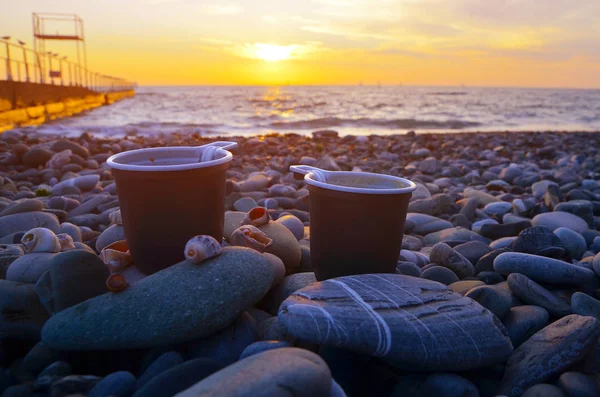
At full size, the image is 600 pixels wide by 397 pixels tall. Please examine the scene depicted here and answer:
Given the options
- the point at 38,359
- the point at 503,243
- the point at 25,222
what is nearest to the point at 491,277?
the point at 503,243

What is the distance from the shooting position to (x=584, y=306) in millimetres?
2094

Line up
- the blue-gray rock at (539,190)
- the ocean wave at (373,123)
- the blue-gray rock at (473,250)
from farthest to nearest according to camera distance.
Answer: the ocean wave at (373,123) → the blue-gray rock at (539,190) → the blue-gray rock at (473,250)

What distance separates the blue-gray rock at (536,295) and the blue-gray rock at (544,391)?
2.11 feet

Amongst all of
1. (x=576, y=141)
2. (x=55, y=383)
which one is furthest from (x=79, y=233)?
(x=576, y=141)

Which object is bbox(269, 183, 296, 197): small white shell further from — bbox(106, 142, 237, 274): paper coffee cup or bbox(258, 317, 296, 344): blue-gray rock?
bbox(258, 317, 296, 344): blue-gray rock

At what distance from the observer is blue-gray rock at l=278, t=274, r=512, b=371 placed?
1.49 m

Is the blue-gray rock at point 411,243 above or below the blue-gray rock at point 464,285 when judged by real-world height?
below

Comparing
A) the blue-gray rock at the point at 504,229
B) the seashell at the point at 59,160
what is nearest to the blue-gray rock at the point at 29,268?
the blue-gray rock at the point at 504,229

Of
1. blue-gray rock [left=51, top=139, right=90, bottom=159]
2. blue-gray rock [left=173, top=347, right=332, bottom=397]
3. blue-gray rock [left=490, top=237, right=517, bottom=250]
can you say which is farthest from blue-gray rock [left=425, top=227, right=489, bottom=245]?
blue-gray rock [left=51, top=139, right=90, bottom=159]

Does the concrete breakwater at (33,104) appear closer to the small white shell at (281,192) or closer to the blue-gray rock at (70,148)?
the blue-gray rock at (70,148)

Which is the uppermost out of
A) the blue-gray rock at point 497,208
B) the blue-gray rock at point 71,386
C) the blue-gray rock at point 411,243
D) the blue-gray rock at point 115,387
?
the blue-gray rock at point 115,387

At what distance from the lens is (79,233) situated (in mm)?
2959

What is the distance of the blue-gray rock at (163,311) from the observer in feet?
5.19

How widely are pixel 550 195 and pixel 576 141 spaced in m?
9.01
